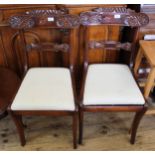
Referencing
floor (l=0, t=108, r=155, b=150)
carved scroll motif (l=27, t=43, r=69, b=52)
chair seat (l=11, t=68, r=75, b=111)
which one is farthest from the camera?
floor (l=0, t=108, r=155, b=150)

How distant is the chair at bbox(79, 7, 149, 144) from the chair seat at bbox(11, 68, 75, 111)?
101mm

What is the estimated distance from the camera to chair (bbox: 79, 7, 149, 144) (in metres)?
1.23

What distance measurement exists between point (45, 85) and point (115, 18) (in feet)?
2.01

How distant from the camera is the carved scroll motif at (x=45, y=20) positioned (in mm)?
1272

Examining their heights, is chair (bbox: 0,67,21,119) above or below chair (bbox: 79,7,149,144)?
below

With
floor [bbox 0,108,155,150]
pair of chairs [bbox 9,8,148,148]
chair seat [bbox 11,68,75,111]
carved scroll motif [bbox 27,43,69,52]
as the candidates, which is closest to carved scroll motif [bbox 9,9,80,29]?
pair of chairs [bbox 9,8,148,148]

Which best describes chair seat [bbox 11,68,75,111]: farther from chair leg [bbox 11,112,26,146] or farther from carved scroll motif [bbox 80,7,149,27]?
carved scroll motif [bbox 80,7,149,27]

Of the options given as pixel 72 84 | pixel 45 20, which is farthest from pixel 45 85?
pixel 45 20

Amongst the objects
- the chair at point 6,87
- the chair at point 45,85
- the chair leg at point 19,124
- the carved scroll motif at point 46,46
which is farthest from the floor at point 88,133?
the carved scroll motif at point 46,46

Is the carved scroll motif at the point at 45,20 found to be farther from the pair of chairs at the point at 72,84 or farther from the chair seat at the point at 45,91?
the chair seat at the point at 45,91

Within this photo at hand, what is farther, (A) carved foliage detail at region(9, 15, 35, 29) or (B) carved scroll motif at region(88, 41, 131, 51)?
(B) carved scroll motif at region(88, 41, 131, 51)

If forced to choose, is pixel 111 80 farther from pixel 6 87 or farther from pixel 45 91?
pixel 6 87

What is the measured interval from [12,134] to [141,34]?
120 centimetres
